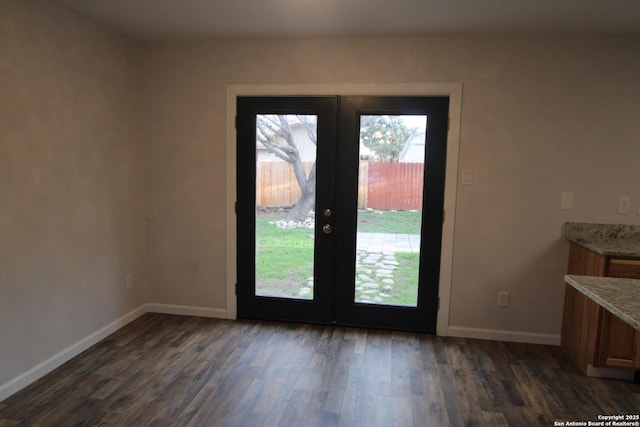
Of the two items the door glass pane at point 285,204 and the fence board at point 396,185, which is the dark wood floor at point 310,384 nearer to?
the door glass pane at point 285,204

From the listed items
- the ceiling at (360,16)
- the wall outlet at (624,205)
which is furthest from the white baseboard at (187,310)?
the wall outlet at (624,205)

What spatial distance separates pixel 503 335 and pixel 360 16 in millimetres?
2700

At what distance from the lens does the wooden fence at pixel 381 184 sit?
335 centimetres

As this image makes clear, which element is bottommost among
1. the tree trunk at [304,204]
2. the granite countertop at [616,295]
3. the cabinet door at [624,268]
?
the cabinet door at [624,268]

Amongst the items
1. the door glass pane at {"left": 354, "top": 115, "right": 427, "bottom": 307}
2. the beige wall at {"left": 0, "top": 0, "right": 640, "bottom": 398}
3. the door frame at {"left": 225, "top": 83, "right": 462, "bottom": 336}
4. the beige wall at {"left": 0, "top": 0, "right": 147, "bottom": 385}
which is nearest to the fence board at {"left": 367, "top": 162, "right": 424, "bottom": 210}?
the door glass pane at {"left": 354, "top": 115, "right": 427, "bottom": 307}

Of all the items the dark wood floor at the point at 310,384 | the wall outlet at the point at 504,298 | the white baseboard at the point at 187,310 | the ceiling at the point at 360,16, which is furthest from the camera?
the white baseboard at the point at 187,310

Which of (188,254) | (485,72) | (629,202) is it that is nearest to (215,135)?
(188,254)

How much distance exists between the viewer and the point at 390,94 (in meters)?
3.27

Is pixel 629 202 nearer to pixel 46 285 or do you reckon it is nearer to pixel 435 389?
pixel 435 389

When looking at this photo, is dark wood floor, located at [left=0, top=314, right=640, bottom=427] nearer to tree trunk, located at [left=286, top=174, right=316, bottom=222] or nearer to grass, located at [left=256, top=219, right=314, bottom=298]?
grass, located at [left=256, top=219, right=314, bottom=298]

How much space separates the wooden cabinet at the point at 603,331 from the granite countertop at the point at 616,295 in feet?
4.11

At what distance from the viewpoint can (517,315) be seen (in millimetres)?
3330

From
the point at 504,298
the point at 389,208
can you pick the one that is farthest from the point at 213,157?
the point at 504,298

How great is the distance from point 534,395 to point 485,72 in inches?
90.7
